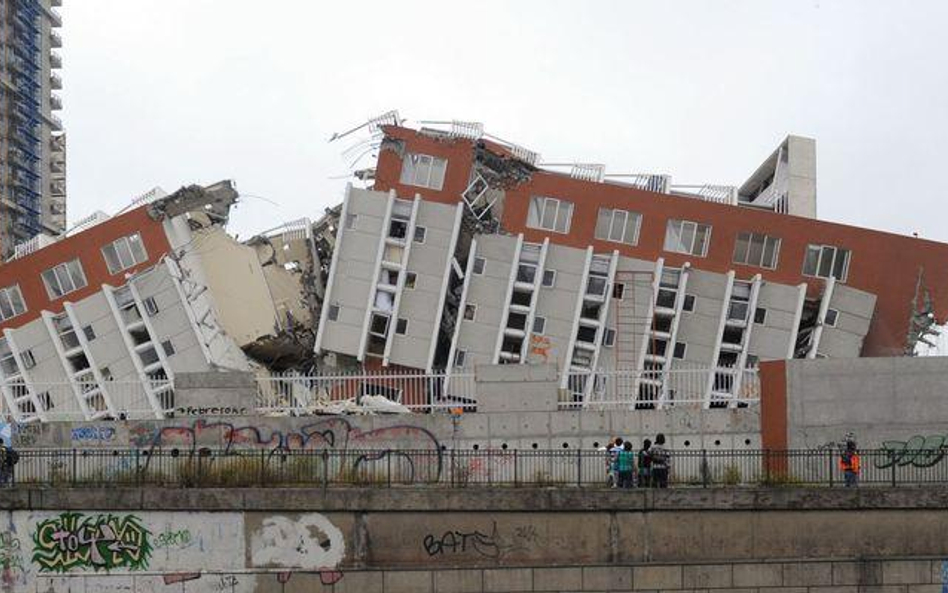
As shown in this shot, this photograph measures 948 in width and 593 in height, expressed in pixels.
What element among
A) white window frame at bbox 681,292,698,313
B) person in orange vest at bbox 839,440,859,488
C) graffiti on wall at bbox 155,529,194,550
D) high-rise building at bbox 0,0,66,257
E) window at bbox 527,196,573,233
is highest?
high-rise building at bbox 0,0,66,257

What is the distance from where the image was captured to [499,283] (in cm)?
5038

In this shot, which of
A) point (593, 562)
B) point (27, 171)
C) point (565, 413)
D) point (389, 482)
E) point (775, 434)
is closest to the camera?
point (593, 562)

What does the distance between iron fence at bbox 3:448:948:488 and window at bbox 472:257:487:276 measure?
60.1 feet

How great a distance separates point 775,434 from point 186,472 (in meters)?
14.6

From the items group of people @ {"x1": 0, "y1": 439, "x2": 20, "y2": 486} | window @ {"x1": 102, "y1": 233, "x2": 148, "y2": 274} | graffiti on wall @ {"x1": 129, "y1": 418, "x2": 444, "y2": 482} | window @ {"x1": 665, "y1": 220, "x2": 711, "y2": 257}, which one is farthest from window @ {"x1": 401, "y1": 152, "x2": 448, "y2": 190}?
group of people @ {"x1": 0, "y1": 439, "x2": 20, "y2": 486}

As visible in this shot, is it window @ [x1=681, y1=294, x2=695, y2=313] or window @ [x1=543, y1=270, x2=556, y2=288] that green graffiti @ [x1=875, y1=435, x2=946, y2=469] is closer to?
window @ [x1=681, y1=294, x2=695, y2=313]

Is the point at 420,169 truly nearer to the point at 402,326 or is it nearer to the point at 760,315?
the point at 402,326

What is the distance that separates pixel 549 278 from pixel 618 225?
3.24 meters

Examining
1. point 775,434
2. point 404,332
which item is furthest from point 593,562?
point 404,332

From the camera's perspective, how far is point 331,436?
35.8 meters

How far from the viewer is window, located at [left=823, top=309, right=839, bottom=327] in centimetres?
4983

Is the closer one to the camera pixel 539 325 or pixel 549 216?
pixel 539 325

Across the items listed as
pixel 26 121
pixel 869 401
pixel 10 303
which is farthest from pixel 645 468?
pixel 26 121

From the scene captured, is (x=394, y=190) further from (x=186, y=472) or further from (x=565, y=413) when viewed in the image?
(x=186, y=472)
